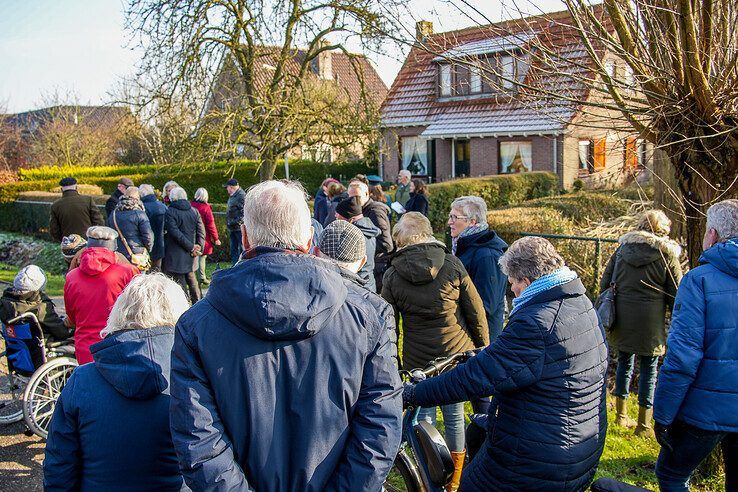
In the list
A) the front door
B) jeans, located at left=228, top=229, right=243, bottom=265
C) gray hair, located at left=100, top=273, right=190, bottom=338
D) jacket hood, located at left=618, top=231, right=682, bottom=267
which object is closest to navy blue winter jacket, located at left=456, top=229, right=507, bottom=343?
jacket hood, located at left=618, top=231, right=682, bottom=267

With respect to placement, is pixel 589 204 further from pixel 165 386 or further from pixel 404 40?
pixel 165 386

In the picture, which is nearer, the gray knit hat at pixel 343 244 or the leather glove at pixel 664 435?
the leather glove at pixel 664 435

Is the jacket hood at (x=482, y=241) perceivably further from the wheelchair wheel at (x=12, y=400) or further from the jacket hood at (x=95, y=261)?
the wheelchair wheel at (x=12, y=400)

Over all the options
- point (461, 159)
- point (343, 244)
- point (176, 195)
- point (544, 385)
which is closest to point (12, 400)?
point (343, 244)

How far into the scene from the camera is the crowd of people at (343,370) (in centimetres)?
213

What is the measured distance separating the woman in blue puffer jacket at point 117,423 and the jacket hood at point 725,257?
2.68 m

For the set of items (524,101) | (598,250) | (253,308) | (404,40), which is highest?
(404,40)

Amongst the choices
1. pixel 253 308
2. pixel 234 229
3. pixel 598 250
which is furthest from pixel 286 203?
pixel 234 229

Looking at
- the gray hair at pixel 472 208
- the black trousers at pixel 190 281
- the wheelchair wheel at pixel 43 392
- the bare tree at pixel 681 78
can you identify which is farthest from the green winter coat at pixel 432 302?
the black trousers at pixel 190 281

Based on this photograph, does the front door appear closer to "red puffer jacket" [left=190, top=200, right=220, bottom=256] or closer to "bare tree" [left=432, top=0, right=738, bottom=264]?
"red puffer jacket" [left=190, top=200, right=220, bottom=256]

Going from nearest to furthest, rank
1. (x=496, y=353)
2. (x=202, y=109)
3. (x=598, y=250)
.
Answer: (x=496, y=353)
(x=598, y=250)
(x=202, y=109)

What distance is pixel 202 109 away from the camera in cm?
1590

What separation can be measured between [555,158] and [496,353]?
2164 centimetres

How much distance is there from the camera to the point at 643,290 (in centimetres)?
530
